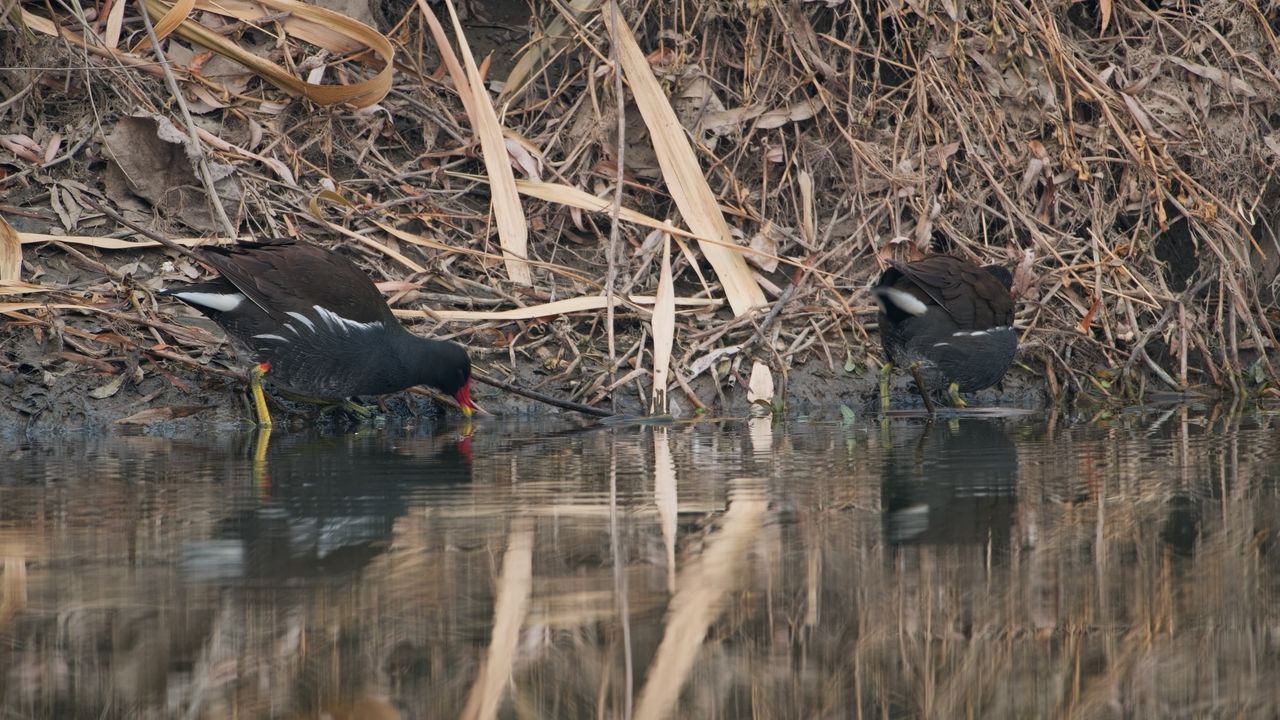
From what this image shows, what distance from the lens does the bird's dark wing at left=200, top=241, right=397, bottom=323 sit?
232 inches

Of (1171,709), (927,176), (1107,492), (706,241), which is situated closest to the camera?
(1171,709)

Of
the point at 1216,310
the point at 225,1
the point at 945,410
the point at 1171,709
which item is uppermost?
the point at 225,1

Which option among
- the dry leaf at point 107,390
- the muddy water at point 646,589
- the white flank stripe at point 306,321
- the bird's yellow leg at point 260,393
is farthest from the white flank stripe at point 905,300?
the dry leaf at point 107,390

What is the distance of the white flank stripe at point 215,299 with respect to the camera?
591cm

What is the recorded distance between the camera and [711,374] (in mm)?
6824

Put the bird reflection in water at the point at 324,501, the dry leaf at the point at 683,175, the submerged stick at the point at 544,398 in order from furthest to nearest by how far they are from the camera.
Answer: the dry leaf at the point at 683,175
the submerged stick at the point at 544,398
the bird reflection in water at the point at 324,501

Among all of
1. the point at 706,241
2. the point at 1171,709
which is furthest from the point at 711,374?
the point at 1171,709

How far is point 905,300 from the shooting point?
659 cm

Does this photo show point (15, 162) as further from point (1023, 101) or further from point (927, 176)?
point (1023, 101)

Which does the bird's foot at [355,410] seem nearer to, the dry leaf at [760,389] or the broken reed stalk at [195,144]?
the broken reed stalk at [195,144]

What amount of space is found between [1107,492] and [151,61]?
18.0 feet

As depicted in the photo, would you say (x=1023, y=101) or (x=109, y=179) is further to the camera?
(x=1023, y=101)

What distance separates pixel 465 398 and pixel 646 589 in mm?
3632

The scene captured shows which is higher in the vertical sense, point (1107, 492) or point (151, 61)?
point (151, 61)
